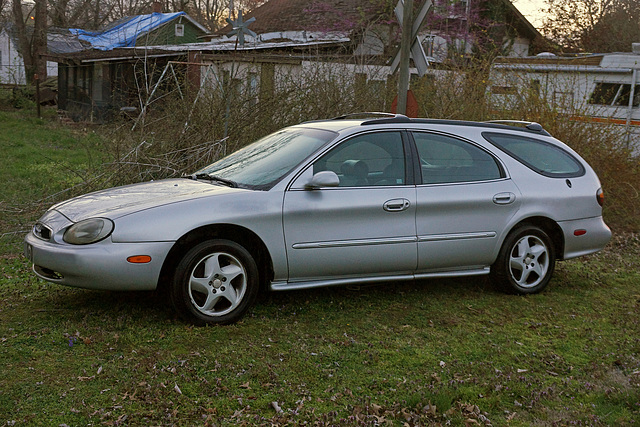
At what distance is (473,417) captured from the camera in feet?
13.2

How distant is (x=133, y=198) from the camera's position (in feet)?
18.0

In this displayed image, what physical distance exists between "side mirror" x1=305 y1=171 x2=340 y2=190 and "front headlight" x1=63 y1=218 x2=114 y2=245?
1548mm

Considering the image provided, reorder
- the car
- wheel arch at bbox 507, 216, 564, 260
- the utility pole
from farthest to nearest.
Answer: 1. the utility pole
2. wheel arch at bbox 507, 216, 564, 260
3. the car

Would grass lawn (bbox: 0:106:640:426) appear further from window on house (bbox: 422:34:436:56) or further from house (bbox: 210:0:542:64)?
window on house (bbox: 422:34:436:56)

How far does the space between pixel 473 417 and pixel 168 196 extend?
281 centimetres

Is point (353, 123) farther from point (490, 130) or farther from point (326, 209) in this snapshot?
point (490, 130)

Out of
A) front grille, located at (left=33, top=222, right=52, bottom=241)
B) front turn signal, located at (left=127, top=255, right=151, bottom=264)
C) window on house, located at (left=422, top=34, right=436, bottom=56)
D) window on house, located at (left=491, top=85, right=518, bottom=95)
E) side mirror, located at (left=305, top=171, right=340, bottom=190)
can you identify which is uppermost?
window on house, located at (left=422, top=34, right=436, bottom=56)

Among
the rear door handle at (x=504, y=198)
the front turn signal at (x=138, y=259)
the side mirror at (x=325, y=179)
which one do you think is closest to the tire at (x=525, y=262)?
the rear door handle at (x=504, y=198)

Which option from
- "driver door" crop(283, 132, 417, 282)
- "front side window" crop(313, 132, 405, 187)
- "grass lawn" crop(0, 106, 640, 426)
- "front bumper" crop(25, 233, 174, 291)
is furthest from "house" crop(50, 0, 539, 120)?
"front bumper" crop(25, 233, 174, 291)

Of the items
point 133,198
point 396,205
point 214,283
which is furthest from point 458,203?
point 133,198

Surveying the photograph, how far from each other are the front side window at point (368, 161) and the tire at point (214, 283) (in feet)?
3.26

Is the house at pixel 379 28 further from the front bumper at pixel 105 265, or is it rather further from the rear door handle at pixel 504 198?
the front bumper at pixel 105 265

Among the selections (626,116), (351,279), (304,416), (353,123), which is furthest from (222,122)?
(626,116)

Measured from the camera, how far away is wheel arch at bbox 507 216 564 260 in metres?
6.56
